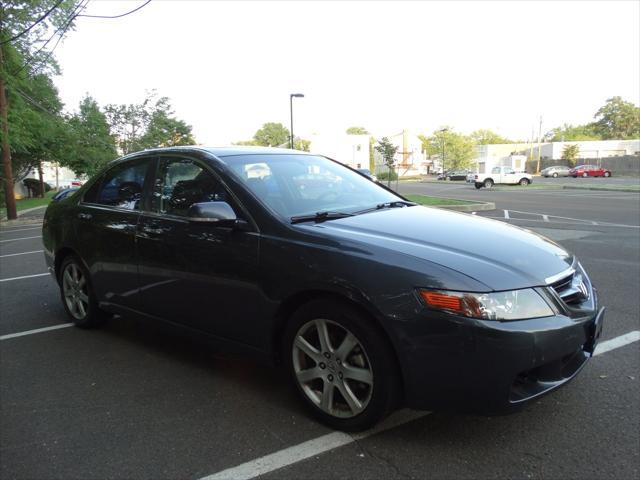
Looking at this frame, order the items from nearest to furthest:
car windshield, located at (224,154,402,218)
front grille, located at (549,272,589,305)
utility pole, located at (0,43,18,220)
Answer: front grille, located at (549,272,589,305) < car windshield, located at (224,154,402,218) < utility pole, located at (0,43,18,220)

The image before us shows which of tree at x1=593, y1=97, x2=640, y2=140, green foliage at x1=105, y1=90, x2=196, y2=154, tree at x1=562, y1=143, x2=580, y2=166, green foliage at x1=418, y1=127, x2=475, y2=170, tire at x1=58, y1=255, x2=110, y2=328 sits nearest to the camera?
tire at x1=58, y1=255, x2=110, y2=328

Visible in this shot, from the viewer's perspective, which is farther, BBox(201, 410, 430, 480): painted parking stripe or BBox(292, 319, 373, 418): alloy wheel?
BBox(292, 319, 373, 418): alloy wheel

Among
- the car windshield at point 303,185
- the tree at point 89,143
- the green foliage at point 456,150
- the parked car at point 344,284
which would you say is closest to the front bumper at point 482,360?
the parked car at point 344,284

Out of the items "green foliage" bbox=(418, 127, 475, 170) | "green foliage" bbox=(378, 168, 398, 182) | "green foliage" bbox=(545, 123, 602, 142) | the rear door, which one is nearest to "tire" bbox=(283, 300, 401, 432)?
the rear door

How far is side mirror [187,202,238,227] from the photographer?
3182 mm

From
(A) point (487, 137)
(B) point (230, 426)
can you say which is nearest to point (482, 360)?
(B) point (230, 426)

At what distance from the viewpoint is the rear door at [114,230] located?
405cm

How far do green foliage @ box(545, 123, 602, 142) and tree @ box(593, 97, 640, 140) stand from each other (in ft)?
5.66

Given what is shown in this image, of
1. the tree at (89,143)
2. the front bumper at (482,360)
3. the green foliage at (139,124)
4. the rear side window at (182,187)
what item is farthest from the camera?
the green foliage at (139,124)

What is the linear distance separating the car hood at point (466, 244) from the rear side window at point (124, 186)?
1798 mm

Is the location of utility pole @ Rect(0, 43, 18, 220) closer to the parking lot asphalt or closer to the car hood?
the parking lot asphalt

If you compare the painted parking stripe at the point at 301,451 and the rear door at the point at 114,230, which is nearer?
the painted parking stripe at the point at 301,451

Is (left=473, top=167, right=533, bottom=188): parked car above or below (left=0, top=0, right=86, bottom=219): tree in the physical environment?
below

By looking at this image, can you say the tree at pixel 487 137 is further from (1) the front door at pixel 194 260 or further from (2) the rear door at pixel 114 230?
(1) the front door at pixel 194 260
